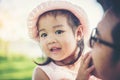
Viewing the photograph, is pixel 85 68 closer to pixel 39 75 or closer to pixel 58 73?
pixel 58 73

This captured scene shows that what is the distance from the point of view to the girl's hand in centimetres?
181

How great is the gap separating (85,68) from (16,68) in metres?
0.38

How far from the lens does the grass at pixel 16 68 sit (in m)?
1.82

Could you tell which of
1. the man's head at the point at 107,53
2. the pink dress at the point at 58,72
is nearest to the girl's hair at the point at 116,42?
the man's head at the point at 107,53

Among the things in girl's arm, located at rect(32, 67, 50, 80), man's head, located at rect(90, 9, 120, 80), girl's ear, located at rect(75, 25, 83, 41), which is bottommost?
girl's arm, located at rect(32, 67, 50, 80)

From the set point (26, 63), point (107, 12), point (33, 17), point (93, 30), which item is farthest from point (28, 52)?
point (107, 12)

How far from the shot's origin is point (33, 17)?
1828mm

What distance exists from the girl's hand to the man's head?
3 cm

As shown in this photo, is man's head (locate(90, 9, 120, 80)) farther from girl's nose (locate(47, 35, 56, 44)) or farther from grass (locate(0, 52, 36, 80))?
grass (locate(0, 52, 36, 80))

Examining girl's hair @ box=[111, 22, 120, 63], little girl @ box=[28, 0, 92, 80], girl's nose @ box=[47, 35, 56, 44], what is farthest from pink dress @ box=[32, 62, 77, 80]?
girl's hair @ box=[111, 22, 120, 63]

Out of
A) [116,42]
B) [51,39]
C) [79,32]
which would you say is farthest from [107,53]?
[51,39]

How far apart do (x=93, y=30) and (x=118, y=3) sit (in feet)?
0.71

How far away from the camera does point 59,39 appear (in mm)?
1806

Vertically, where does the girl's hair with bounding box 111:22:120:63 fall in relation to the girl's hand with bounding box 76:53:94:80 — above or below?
above
